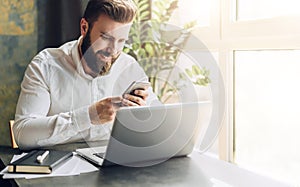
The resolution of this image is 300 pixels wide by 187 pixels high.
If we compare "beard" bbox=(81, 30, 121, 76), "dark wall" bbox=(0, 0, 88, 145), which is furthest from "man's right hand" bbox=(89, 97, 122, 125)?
"dark wall" bbox=(0, 0, 88, 145)

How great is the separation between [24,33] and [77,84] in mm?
794

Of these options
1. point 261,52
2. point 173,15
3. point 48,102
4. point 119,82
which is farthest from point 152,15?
point 48,102

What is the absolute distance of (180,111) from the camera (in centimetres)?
129

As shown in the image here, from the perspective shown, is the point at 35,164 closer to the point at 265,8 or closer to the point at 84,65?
the point at 84,65

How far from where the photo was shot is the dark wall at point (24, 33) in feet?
7.86

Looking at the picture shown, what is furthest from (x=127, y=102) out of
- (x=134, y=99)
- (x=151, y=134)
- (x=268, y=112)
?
(x=268, y=112)

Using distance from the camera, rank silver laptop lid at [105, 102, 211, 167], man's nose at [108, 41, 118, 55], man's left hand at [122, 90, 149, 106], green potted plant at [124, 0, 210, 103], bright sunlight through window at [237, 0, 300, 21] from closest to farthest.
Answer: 1. silver laptop lid at [105, 102, 211, 167]
2. man's left hand at [122, 90, 149, 106]
3. bright sunlight through window at [237, 0, 300, 21]
4. man's nose at [108, 41, 118, 55]
5. green potted plant at [124, 0, 210, 103]

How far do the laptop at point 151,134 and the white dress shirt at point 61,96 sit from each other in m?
0.16

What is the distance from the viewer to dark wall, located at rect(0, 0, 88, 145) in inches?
94.3

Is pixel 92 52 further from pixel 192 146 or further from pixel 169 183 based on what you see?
pixel 169 183

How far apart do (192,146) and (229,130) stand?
558mm

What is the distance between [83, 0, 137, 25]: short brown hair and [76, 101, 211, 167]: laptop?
2.04 ft

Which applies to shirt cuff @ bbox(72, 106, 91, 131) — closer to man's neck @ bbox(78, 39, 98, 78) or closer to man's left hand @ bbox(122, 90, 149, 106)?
man's left hand @ bbox(122, 90, 149, 106)

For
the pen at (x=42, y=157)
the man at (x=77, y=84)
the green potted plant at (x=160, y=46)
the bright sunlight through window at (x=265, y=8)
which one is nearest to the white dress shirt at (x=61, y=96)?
the man at (x=77, y=84)
